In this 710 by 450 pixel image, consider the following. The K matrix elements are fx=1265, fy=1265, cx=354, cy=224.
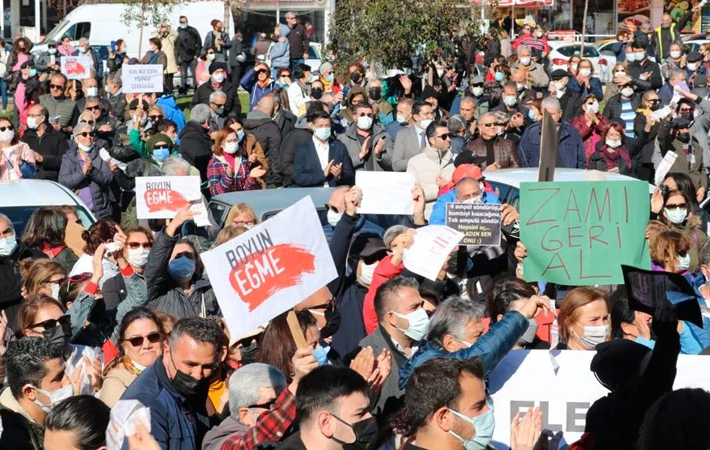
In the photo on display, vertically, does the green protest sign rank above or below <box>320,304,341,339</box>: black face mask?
above

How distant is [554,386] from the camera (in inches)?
234

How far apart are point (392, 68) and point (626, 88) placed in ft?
→ 14.1

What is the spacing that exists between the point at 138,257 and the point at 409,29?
43.2 ft

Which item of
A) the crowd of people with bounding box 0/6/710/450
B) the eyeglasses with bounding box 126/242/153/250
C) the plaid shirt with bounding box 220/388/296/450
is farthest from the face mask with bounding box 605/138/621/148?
the plaid shirt with bounding box 220/388/296/450

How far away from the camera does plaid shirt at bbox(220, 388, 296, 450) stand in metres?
5.18

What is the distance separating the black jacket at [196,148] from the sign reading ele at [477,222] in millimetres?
6507

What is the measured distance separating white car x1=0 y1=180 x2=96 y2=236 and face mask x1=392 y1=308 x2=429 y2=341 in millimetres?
4653

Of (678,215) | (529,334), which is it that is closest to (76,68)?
(678,215)

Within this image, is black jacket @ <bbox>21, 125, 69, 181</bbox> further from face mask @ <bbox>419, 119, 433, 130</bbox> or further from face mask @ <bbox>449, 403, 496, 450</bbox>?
face mask @ <bbox>449, 403, 496, 450</bbox>

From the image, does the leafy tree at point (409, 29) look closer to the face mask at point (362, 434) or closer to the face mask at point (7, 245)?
the face mask at point (7, 245)

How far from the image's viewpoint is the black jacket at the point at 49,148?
1434 cm

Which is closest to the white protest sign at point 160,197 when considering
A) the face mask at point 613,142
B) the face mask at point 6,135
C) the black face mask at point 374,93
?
the face mask at point 6,135

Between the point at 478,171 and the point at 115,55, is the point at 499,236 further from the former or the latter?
the point at 115,55

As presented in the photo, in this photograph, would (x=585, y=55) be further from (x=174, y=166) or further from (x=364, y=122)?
(x=174, y=166)
